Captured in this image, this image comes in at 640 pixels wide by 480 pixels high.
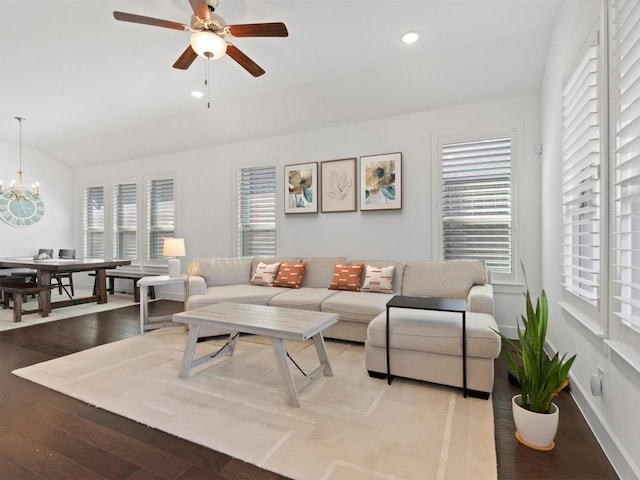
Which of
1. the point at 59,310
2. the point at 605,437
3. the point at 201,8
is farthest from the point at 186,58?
the point at 59,310

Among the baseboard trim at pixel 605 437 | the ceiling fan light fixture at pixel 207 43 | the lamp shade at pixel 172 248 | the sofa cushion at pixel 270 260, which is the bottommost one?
the baseboard trim at pixel 605 437

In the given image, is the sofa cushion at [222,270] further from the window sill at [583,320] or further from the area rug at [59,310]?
the window sill at [583,320]

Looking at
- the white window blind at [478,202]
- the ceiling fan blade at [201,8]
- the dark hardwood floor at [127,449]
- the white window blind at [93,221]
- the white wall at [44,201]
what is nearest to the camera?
the dark hardwood floor at [127,449]

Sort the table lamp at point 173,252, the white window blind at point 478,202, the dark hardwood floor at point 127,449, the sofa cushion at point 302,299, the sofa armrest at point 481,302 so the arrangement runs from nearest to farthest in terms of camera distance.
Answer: the dark hardwood floor at point 127,449, the sofa armrest at point 481,302, the sofa cushion at point 302,299, the white window blind at point 478,202, the table lamp at point 173,252

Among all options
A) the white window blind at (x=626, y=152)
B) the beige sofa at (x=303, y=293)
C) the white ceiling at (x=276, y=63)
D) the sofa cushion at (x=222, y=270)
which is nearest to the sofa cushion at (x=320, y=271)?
the beige sofa at (x=303, y=293)

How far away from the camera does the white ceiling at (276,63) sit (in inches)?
104

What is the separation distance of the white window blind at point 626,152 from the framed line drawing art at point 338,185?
2.90 metres

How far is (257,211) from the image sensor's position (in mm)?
5125

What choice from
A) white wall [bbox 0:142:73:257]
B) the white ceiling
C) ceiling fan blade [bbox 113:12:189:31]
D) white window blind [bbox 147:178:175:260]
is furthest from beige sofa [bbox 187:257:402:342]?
white wall [bbox 0:142:73:257]

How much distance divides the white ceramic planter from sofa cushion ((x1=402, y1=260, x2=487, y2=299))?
166cm

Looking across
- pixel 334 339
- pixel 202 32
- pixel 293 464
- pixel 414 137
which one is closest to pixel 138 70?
pixel 202 32

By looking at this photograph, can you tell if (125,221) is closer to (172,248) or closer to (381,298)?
(172,248)

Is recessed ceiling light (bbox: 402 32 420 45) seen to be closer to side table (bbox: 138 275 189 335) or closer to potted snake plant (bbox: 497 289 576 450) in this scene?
potted snake plant (bbox: 497 289 576 450)

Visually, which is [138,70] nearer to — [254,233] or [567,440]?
[254,233]
